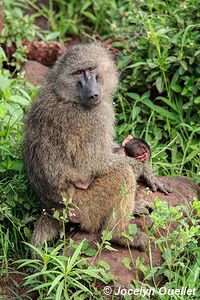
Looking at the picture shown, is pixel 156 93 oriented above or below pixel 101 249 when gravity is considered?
above

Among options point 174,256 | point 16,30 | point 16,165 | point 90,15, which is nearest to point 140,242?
point 174,256

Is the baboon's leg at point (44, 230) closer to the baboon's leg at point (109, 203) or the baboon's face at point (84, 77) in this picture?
the baboon's leg at point (109, 203)

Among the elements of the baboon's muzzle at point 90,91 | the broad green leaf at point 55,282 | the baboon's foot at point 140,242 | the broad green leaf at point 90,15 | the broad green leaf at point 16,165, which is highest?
the broad green leaf at point 90,15

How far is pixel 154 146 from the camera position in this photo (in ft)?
19.5

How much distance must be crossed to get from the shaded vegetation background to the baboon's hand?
42cm

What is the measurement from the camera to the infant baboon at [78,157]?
473cm

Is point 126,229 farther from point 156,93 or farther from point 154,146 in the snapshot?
point 156,93

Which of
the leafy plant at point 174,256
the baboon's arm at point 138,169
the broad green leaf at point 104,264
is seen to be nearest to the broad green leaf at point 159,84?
the baboon's arm at point 138,169

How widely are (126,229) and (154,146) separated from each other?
4.51 feet

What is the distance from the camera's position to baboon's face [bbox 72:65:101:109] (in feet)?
15.8

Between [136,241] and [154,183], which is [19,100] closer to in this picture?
[154,183]

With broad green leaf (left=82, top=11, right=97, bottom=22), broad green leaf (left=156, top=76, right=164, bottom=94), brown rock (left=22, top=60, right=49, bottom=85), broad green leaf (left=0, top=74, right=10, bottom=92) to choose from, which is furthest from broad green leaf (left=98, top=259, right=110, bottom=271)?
broad green leaf (left=82, top=11, right=97, bottom=22)

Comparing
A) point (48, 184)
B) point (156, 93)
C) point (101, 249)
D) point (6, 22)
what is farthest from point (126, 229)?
point (6, 22)

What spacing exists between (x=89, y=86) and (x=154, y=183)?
0.84 metres
